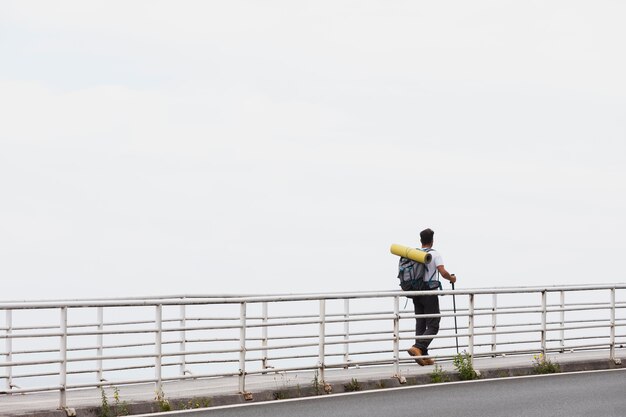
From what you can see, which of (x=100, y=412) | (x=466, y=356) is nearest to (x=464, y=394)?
(x=466, y=356)

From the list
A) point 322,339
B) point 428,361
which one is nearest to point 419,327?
point 428,361

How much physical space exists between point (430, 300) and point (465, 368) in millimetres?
1155

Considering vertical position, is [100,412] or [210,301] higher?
[210,301]

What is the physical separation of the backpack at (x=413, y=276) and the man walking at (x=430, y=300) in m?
0.05

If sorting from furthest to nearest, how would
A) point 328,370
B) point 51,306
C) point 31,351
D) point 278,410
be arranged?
point 328,370 → point 31,351 → point 278,410 → point 51,306

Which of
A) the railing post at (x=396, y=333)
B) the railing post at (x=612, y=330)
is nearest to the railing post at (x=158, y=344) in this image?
the railing post at (x=396, y=333)

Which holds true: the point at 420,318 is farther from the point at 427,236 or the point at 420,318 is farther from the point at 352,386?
the point at 352,386

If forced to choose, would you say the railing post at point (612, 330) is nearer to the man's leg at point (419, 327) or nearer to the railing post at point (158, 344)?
the man's leg at point (419, 327)

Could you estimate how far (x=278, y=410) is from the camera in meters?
13.9

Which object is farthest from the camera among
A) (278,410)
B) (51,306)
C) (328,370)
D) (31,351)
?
(328,370)

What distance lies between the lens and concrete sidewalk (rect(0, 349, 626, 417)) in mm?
13570

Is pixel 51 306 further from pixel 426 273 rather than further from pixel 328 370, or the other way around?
pixel 426 273

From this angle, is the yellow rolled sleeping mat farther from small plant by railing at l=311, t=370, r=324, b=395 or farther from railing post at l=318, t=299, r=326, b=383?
small plant by railing at l=311, t=370, r=324, b=395

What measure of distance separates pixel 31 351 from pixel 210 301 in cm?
236
